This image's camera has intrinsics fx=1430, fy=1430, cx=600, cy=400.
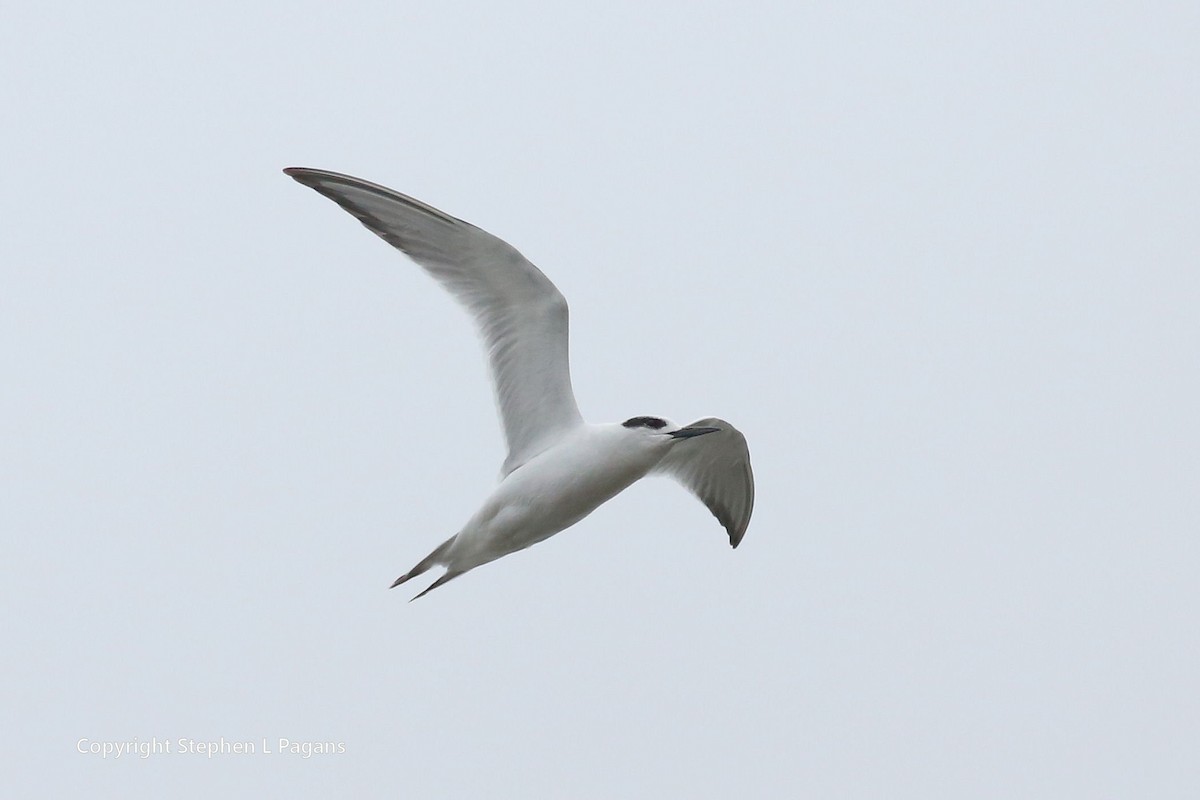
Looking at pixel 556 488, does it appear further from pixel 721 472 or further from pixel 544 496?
pixel 721 472

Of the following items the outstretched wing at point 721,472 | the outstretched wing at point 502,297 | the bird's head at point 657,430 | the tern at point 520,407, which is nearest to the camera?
the outstretched wing at point 502,297

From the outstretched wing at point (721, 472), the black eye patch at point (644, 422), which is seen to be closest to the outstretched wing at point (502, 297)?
the black eye patch at point (644, 422)

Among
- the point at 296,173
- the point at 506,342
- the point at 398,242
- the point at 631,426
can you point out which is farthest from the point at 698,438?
the point at 296,173

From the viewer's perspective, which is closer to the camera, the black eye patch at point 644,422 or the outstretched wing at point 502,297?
the outstretched wing at point 502,297

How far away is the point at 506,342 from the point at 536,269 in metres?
0.72

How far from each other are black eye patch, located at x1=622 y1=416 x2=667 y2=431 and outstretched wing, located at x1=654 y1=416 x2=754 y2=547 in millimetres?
759

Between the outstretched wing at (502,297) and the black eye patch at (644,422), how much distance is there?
1.57 ft

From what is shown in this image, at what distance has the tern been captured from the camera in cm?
1047

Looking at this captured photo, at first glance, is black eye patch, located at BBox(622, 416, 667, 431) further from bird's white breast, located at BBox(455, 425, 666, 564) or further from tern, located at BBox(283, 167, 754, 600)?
→ bird's white breast, located at BBox(455, 425, 666, 564)

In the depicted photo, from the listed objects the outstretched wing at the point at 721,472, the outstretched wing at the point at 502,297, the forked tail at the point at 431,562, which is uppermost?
the outstretched wing at the point at 502,297

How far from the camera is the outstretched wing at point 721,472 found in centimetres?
1202

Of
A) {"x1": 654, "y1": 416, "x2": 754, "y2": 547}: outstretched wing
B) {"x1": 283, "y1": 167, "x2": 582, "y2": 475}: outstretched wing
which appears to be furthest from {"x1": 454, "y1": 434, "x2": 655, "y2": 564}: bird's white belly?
{"x1": 654, "y1": 416, "x2": 754, "y2": 547}: outstretched wing

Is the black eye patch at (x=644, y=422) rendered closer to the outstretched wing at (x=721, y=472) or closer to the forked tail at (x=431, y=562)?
the outstretched wing at (x=721, y=472)

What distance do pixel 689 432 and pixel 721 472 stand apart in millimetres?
1638
